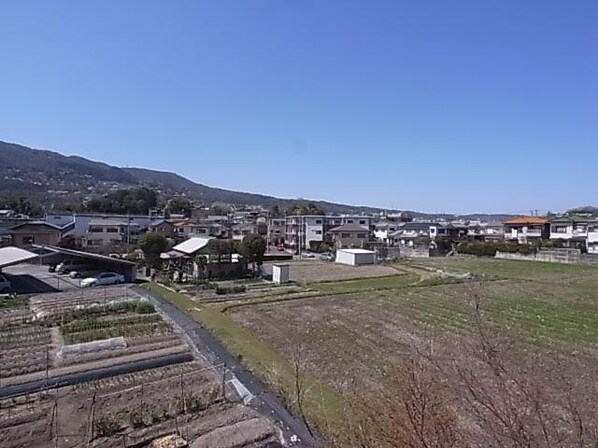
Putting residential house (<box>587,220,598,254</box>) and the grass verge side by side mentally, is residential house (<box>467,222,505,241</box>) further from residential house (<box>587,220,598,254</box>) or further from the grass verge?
the grass verge

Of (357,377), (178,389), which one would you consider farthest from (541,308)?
(178,389)

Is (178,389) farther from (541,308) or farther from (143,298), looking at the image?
(541,308)

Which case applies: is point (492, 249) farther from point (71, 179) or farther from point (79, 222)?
point (71, 179)

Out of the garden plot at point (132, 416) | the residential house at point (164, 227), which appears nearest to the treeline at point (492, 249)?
the residential house at point (164, 227)

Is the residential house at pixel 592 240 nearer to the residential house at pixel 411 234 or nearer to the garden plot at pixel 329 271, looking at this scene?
the residential house at pixel 411 234

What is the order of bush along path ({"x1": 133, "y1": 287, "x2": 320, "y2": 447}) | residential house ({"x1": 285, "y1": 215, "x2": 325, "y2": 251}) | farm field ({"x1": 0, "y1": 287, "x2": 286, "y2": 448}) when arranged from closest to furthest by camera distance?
A: farm field ({"x1": 0, "y1": 287, "x2": 286, "y2": 448}) < bush along path ({"x1": 133, "y1": 287, "x2": 320, "y2": 447}) < residential house ({"x1": 285, "y1": 215, "x2": 325, "y2": 251})

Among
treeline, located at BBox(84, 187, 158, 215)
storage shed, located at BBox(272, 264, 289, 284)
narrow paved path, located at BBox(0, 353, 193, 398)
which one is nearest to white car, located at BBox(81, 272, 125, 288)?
storage shed, located at BBox(272, 264, 289, 284)

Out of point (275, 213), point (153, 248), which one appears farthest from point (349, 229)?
point (275, 213)
